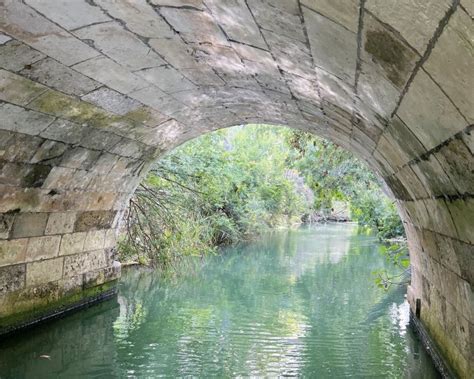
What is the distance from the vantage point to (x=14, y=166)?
5188mm

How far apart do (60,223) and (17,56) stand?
3.47m

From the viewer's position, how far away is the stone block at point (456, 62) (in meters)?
1.54

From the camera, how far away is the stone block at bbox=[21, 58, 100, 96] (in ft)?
12.5

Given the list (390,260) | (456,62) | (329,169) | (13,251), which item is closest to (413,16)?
(456,62)

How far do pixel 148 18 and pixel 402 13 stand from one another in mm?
1790

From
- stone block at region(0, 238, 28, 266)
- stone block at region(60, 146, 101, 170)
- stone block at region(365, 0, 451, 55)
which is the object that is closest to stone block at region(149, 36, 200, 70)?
stone block at region(365, 0, 451, 55)

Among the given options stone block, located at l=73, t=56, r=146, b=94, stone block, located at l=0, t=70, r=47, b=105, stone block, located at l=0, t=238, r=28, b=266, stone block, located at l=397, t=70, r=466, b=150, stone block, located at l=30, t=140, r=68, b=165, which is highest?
stone block, located at l=73, t=56, r=146, b=94

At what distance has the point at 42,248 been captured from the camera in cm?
639

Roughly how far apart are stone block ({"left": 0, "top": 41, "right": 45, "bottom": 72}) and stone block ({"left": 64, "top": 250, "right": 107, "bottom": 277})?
381 centimetres

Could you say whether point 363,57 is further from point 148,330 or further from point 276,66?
point 148,330

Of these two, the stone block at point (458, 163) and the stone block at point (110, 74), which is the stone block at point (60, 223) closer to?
the stone block at point (110, 74)

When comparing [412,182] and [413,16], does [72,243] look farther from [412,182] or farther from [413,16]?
[413,16]


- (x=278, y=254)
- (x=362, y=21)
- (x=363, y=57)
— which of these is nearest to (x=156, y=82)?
(x=363, y=57)

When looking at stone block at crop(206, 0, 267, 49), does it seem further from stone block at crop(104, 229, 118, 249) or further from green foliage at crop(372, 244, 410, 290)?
stone block at crop(104, 229, 118, 249)
